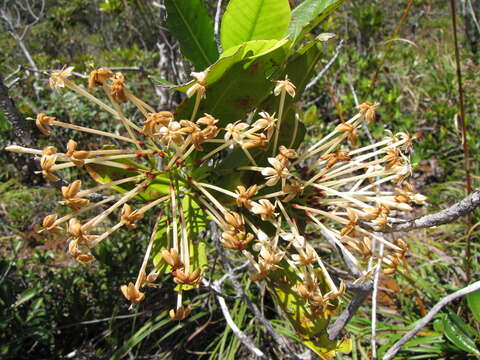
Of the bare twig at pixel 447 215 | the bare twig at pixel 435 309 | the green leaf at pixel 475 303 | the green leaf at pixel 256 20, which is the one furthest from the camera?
the green leaf at pixel 475 303

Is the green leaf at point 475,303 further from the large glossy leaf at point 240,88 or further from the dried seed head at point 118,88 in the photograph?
the dried seed head at point 118,88

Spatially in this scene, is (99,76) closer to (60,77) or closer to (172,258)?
(60,77)

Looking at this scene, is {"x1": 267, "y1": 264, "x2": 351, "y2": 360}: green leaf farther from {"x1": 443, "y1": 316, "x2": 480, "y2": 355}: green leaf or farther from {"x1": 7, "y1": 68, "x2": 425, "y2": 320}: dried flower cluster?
{"x1": 443, "y1": 316, "x2": 480, "y2": 355}: green leaf

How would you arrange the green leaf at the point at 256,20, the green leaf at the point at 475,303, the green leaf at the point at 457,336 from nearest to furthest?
the green leaf at the point at 256,20, the green leaf at the point at 475,303, the green leaf at the point at 457,336

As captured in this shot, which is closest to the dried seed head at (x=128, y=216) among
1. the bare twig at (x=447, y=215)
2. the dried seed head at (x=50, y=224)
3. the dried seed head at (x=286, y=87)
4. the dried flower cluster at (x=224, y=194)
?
the dried flower cluster at (x=224, y=194)

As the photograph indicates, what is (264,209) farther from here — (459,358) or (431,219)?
(459,358)

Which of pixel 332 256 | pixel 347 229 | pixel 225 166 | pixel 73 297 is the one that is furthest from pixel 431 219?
pixel 73 297

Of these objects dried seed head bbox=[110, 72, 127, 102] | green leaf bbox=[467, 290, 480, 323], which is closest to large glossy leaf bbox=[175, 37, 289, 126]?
dried seed head bbox=[110, 72, 127, 102]
